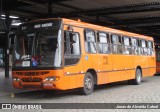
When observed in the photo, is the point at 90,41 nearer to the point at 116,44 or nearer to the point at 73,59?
the point at 73,59

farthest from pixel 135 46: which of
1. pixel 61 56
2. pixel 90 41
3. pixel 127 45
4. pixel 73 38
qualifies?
pixel 61 56

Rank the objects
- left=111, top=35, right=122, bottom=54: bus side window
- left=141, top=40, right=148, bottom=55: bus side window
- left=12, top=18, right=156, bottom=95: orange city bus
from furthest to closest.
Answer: left=141, top=40, right=148, bottom=55: bus side window → left=111, top=35, right=122, bottom=54: bus side window → left=12, top=18, right=156, bottom=95: orange city bus

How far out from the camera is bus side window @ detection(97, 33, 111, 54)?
1478cm

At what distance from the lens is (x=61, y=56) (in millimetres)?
11867

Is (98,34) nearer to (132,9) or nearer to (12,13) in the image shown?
(132,9)

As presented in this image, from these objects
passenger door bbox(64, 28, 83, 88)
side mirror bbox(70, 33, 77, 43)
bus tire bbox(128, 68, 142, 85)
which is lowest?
bus tire bbox(128, 68, 142, 85)

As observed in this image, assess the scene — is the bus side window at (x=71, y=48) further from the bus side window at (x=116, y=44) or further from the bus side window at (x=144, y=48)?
the bus side window at (x=144, y=48)

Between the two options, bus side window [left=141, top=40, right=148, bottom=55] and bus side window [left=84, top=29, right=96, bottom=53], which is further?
bus side window [left=141, top=40, right=148, bottom=55]

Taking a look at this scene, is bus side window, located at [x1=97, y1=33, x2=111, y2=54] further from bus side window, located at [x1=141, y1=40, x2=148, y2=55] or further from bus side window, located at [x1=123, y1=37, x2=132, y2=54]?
bus side window, located at [x1=141, y1=40, x2=148, y2=55]

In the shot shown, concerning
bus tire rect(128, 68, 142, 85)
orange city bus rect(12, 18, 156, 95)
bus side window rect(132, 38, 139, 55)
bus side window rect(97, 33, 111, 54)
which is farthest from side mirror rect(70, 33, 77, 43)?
bus tire rect(128, 68, 142, 85)

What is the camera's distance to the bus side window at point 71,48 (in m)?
12.2

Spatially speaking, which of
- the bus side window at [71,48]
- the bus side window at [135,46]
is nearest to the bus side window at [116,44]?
the bus side window at [135,46]

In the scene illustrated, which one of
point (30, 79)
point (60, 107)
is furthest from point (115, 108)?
point (30, 79)

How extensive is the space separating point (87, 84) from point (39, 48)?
2.60 m
